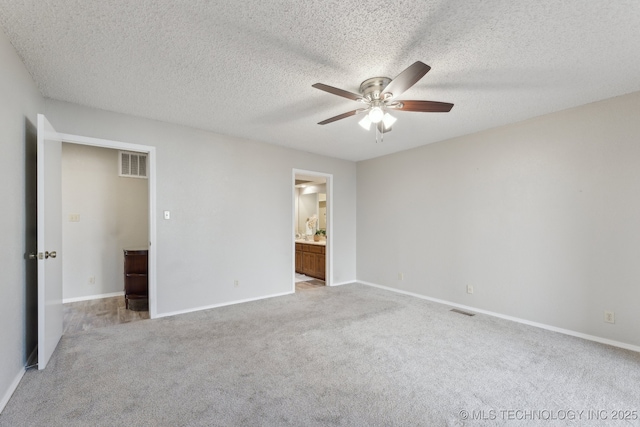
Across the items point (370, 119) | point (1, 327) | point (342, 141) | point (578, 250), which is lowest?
point (1, 327)

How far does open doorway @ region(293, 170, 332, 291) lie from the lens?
17.8ft

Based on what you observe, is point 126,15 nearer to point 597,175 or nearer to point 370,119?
point 370,119

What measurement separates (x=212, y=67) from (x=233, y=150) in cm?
196

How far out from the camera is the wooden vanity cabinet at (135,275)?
399cm

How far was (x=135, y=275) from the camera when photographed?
13.1ft

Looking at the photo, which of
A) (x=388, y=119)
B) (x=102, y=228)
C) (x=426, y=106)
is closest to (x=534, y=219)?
(x=426, y=106)

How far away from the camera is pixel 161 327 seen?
3.23 m

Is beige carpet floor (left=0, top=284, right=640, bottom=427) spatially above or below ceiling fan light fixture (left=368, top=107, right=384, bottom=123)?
below

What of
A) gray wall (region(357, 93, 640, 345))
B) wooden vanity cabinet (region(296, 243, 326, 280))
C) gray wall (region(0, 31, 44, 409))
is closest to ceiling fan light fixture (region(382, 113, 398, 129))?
gray wall (region(357, 93, 640, 345))

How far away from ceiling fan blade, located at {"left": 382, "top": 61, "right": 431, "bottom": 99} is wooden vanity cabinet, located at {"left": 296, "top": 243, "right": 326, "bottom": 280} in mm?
4029

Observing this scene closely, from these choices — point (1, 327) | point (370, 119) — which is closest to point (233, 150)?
point (370, 119)

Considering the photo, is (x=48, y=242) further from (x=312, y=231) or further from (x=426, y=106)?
(x=312, y=231)

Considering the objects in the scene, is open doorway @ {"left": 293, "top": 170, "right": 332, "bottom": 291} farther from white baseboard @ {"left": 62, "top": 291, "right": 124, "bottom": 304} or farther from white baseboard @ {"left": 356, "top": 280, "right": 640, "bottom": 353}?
white baseboard @ {"left": 62, "top": 291, "right": 124, "bottom": 304}

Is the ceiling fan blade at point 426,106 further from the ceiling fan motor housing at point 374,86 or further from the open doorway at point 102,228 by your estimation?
the open doorway at point 102,228
